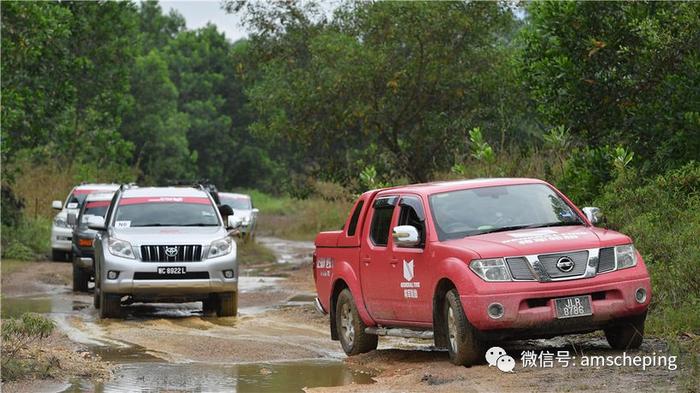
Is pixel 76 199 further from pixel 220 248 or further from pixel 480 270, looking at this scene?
pixel 480 270

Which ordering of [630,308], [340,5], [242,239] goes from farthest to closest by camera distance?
[242,239], [340,5], [630,308]

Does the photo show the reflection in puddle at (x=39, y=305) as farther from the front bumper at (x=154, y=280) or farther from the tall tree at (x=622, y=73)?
the tall tree at (x=622, y=73)

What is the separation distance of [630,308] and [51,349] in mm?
5702

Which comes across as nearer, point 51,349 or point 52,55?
point 51,349

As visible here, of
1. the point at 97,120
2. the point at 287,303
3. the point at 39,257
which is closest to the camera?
the point at 287,303

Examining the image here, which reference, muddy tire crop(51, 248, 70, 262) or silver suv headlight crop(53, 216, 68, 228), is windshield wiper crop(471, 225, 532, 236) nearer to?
silver suv headlight crop(53, 216, 68, 228)

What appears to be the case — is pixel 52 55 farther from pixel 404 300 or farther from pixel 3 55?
pixel 404 300

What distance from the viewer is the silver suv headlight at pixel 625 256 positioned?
11.3 m

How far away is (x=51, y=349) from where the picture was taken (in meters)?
13.0

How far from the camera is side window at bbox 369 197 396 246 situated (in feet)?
42.4

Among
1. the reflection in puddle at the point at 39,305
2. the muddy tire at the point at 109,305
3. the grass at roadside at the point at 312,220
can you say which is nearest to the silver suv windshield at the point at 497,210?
the muddy tire at the point at 109,305

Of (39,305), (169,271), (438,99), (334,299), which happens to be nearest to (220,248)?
(169,271)

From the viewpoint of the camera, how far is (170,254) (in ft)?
58.6

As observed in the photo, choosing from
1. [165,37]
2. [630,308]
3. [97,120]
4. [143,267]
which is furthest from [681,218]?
[165,37]
